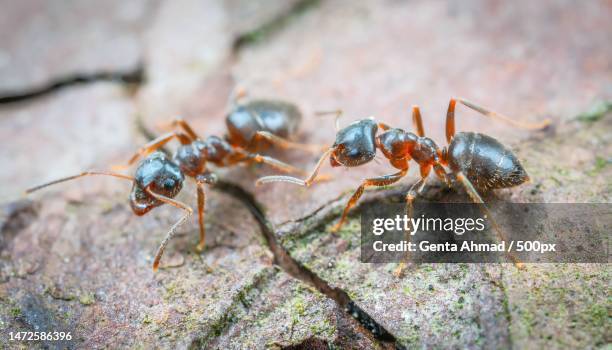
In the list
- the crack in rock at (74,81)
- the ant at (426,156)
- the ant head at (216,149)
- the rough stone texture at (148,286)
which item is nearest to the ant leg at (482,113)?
the ant at (426,156)

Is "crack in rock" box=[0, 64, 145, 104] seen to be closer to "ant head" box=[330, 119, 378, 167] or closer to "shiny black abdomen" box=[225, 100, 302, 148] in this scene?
"shiny black abdomen" box=[225, 100, 302, 148]

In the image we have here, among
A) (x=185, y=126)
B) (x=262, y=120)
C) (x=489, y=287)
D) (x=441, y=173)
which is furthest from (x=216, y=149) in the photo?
(x=489, y=287)

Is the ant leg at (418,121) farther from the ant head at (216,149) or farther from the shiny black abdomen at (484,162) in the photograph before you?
the ant head at (216,149)

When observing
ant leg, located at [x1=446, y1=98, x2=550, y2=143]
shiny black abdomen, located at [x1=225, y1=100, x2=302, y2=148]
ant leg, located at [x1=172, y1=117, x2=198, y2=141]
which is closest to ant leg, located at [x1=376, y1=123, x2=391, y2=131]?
ant leg, located at [x1=446, y1=98, x2=550, y2=143]

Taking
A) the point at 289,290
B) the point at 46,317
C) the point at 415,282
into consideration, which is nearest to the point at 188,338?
the point at 289,290

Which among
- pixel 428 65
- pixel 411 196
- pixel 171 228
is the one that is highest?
pixel 428 65

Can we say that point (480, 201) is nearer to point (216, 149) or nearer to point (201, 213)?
point (201, 213)
